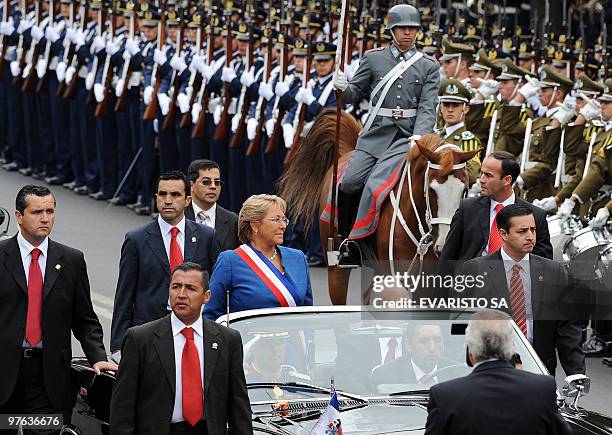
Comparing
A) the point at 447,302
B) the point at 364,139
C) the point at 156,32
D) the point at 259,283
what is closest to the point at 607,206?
the point at 364,139

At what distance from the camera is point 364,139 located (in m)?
12.5

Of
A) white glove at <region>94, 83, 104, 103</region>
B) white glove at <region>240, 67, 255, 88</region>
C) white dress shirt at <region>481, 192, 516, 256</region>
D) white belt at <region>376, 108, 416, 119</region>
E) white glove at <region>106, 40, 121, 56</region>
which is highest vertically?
white glove at <region>106, 40, 121, 56</region>

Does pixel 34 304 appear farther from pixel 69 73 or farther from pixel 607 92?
pixel 69 73

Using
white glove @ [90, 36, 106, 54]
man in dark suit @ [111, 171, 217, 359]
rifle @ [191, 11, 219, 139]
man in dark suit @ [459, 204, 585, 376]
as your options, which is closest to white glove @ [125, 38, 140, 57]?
white glove @ [90, 36, 106, 54]

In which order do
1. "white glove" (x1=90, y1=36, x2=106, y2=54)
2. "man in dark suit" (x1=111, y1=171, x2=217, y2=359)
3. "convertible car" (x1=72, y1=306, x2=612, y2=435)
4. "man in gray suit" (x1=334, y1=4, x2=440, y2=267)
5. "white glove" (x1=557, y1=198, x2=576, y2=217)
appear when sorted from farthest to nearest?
"white glove" (x1=90, y1=36, x2=106, y2=54), "white glove" (x1=557, y1=198, x2=576, y2=217), "man in gray suit" (x1=334, y1=4, x2=440, y2=267), "man in dark suit" (x1=111, y1=171, x2=217, y2=359), "convertible car" (x1=72, y1=306, x2=612, y2=435)

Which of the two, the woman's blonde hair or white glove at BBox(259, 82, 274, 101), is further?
white glove at BBox(259, 82, 274, 101)

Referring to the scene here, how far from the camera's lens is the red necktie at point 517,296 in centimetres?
862

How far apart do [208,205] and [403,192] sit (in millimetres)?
1989

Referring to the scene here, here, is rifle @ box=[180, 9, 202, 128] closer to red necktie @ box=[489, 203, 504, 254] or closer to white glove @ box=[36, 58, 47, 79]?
white glove @ box=[36, 58, 47, 79]

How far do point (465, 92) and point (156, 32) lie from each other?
6775mm

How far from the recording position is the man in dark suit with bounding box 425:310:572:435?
5988 mm

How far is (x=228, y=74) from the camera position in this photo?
18484 mm

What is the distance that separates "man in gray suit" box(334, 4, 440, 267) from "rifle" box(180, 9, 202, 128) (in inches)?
270

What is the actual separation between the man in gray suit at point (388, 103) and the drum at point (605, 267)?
149 cm
